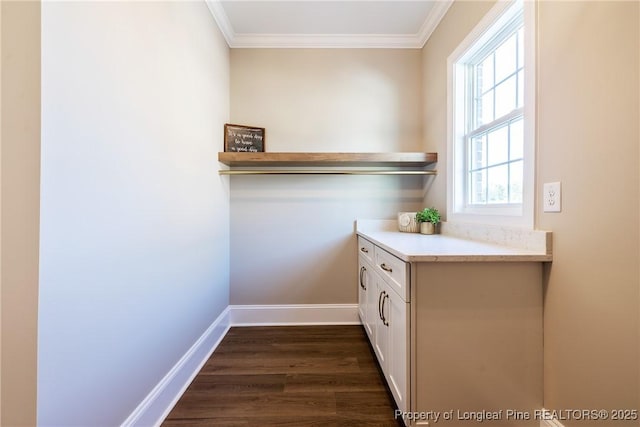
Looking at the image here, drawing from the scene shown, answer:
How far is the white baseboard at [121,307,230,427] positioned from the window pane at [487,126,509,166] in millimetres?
2317

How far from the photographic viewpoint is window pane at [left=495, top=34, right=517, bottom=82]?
1.49 metres

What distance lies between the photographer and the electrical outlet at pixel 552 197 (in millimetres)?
1107

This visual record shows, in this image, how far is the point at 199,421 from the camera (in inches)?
52.2

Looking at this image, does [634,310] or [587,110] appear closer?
[634,310]

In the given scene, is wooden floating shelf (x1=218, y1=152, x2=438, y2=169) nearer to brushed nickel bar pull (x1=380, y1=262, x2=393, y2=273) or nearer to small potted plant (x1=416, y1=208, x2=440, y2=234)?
small potted plant (x1=416, y1=208, x2=440, y2=234)

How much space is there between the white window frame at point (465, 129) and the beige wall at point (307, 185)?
0.51 m

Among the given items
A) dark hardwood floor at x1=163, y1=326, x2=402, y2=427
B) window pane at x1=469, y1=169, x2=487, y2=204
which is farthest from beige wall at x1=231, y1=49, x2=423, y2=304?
window pane at x1=469, y1=169, x2=487, y2=204

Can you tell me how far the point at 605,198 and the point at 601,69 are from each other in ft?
1.59

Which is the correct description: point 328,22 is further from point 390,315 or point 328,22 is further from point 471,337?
point 471,337

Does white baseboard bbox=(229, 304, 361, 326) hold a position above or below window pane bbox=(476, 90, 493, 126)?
below

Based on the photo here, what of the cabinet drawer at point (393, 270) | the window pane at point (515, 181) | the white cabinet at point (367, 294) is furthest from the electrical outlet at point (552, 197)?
the white cabinet at point (367, 294)

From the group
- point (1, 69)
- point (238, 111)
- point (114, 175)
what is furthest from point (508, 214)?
point (238, 111)

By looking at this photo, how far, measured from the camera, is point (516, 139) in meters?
1.47

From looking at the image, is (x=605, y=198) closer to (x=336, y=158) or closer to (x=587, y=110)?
(x=587, y=110)
